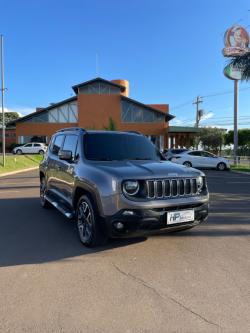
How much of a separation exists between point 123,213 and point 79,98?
157 ft

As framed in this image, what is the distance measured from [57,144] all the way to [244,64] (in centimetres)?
1668

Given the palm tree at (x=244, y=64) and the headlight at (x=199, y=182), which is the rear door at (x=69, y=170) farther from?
the palm tree at (x=244, y=64)

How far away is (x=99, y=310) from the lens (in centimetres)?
378

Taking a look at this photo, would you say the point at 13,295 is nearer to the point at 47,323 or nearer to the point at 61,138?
the point at 47,323

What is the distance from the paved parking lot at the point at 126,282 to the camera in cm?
356

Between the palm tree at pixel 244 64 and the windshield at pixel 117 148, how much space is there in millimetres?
16212

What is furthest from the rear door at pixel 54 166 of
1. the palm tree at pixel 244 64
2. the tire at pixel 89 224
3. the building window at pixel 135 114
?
the building window at pixel 135 114

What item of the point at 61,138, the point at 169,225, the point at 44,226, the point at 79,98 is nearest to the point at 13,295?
the point at 169,225

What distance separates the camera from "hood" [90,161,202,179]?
540 cm

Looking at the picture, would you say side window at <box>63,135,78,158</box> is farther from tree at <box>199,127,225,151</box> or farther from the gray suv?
tree at <box>199,127,225,151</box>

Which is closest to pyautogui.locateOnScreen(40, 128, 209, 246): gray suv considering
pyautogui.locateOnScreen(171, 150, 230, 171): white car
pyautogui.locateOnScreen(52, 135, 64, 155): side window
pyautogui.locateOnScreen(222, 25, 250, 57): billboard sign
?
pyautogui.locateOnScreen(52, 135, 64, 155): side window

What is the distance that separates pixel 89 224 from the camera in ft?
19.1

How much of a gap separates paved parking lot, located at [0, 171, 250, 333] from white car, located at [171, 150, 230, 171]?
20.6 metres

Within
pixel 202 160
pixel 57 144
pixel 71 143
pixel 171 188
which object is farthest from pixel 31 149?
pixel 171 188
